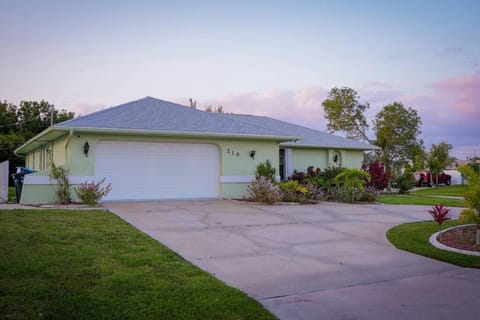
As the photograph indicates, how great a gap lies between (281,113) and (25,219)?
87.3ft

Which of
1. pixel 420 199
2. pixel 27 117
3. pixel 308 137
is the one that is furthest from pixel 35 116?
pixel 420 199

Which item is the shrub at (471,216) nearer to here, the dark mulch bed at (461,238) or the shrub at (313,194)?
the dark mulch bed at (461,238)

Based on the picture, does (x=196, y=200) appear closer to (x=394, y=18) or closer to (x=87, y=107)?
(x=394, y=18)

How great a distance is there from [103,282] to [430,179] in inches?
1552

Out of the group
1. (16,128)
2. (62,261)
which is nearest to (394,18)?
(62,261)

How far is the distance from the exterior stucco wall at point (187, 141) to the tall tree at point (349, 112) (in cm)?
2066

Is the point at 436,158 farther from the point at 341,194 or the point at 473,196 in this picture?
the point at 473,196

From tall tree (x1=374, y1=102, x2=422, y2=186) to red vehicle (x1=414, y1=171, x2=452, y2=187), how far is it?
5.12 m

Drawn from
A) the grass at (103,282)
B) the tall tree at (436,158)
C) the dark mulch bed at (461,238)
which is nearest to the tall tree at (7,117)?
the grass at (103,282)

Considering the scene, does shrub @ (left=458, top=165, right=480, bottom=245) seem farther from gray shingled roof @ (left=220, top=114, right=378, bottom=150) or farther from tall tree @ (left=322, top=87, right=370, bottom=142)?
tall tree @ (left=322, top=87, right=370, bottom=142)

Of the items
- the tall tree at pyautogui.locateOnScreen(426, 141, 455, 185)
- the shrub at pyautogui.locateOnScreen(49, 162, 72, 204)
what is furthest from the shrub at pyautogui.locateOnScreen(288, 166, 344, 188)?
the tall tree at pyautogui.locateOnScreen(426, 141, 455, 185)

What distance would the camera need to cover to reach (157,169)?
15633 mm

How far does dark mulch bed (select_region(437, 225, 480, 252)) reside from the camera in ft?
26.0

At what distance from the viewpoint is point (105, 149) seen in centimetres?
1486
